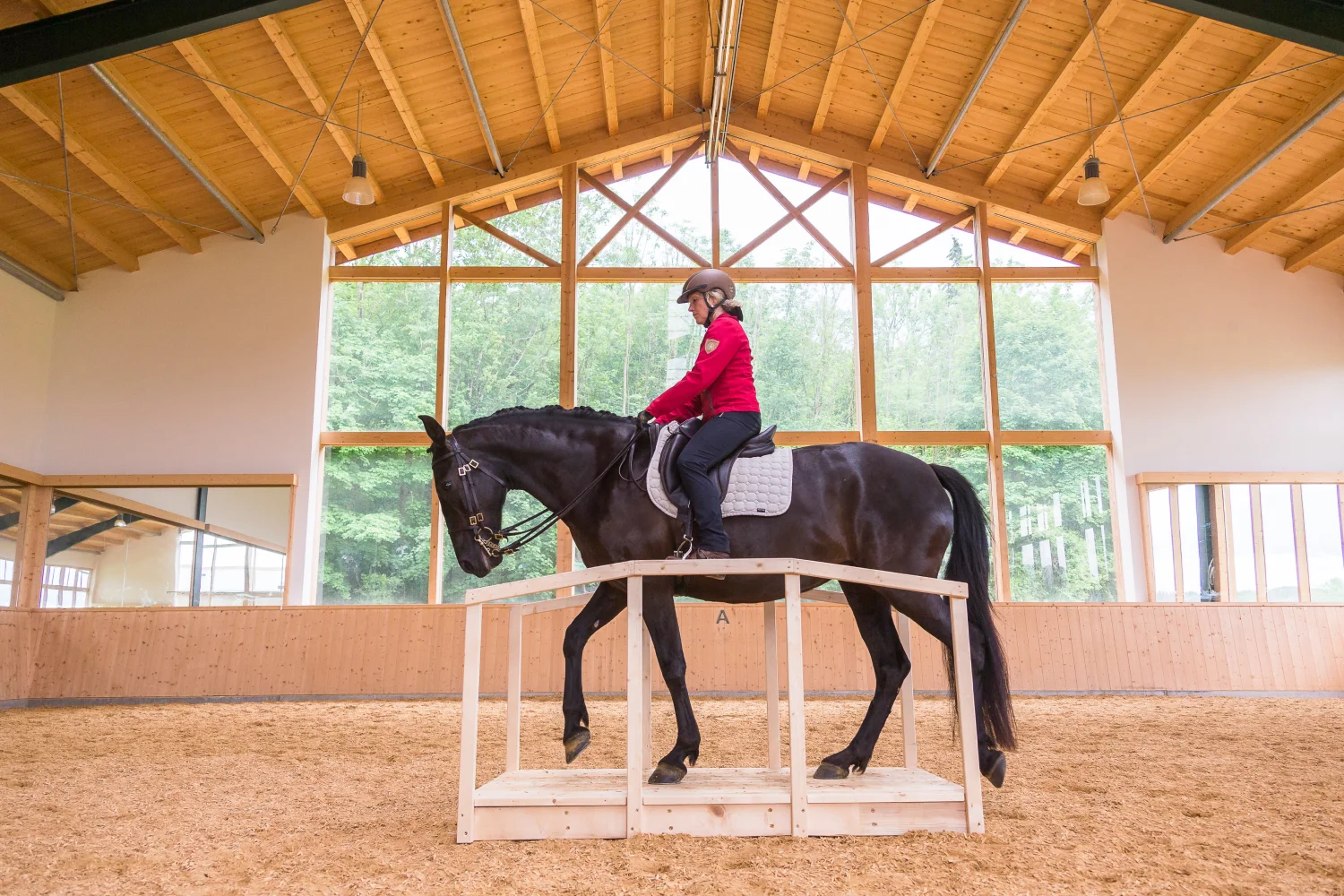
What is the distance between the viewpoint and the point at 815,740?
6.70 metres

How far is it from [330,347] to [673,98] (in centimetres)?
547

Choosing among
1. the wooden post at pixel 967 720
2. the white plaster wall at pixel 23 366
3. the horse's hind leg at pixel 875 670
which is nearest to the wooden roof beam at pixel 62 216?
the white plaster wall at pixel 23 366

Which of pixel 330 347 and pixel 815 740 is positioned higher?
pixel 330 347

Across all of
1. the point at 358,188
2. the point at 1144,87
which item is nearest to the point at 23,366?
the point at 358,188

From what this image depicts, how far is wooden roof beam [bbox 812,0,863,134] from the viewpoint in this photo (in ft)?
34.1

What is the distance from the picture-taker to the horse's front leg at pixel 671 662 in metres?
Answer: 4.07

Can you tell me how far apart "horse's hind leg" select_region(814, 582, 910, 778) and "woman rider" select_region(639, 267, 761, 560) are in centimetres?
92

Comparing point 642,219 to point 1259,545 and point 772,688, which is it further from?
point 772,688

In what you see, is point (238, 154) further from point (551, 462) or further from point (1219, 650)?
point (1219, 650)

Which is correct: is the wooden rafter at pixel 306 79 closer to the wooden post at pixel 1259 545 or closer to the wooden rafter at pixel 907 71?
the wooden rafter at pixel 907 71

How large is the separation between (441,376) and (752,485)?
832cm

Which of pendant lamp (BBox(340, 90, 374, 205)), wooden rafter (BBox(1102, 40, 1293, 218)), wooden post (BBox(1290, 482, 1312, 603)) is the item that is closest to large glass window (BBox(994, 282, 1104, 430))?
wooden rafter (BBox(1102, 40, 1293, 218))

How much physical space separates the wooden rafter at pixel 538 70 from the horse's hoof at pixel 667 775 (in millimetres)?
8175

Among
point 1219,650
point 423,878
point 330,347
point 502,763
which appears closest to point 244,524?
point 330,347
